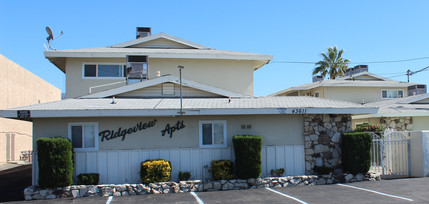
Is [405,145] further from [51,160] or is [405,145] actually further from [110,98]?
[51,160]

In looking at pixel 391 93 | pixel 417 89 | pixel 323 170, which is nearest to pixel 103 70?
pixel 323 170

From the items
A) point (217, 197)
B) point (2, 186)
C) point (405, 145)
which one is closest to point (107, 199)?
point (217, 197)

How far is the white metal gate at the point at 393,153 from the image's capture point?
47.9ft

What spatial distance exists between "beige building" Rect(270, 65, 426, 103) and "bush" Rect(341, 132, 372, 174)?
50.9 feet

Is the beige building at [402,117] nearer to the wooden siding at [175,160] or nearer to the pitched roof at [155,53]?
the pitched roof at [155,53]

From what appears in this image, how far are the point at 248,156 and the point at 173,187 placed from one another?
2.67 meters

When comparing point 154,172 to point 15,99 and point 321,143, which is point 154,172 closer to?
point 321,143

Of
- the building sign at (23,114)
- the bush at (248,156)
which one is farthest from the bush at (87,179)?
the bush at (248,156)

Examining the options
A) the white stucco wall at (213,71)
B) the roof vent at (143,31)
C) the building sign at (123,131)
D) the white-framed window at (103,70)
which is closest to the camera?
the building sign at (123,131)

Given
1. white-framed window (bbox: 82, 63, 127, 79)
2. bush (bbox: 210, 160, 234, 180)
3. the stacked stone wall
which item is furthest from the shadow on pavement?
the stacked stone wall

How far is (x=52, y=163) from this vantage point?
11.9 meters

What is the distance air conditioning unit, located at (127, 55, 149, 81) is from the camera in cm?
1809

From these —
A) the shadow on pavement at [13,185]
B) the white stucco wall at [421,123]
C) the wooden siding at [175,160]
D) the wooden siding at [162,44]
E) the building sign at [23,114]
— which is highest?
the wooden siding at [162,44]

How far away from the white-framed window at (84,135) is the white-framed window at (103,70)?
21.7 feet
